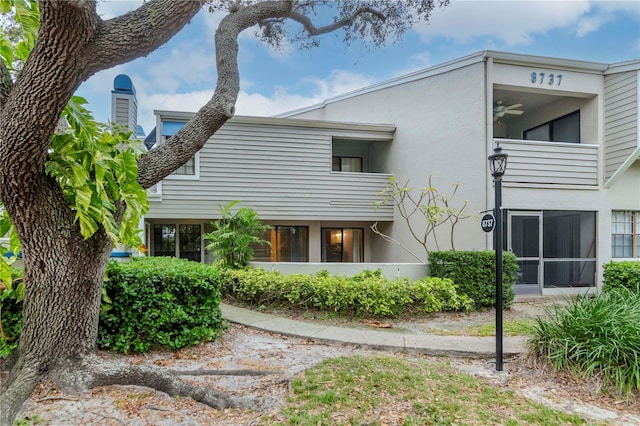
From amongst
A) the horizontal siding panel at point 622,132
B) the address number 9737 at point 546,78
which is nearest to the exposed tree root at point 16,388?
the address number 9737 at point 546,78

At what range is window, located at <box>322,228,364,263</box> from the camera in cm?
1220

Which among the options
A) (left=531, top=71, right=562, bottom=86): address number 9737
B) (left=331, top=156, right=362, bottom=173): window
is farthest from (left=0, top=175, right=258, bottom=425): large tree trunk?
(left=531, top=71, right=562, bottom=86): address number 9737

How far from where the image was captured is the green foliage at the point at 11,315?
12.1 feet

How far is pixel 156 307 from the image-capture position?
4.62 meters

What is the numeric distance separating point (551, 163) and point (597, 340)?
6515 mm

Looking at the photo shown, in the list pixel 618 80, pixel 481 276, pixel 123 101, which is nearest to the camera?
pixel 481 276

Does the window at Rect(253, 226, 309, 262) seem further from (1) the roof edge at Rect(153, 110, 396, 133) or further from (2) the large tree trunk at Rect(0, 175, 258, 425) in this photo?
(2) the large tree trunk at Rect(0, 175, 258, 425)

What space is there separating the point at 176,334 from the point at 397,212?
322 inches

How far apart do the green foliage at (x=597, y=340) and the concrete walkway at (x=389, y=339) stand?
1.99ft

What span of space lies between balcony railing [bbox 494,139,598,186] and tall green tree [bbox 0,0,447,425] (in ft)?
24.9

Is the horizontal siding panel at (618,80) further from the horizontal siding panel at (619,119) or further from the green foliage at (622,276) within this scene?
the green foliage at (622,276)

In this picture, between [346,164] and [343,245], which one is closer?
[343,245]

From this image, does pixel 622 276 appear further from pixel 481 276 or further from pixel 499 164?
pixel 499 164

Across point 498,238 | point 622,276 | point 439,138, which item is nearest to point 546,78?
point 439,138
